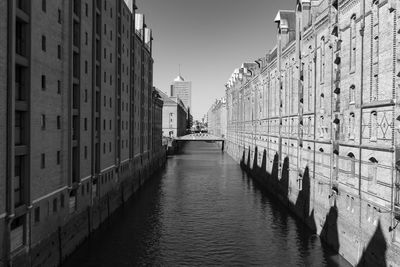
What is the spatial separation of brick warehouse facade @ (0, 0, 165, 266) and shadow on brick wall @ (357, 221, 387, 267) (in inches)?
690

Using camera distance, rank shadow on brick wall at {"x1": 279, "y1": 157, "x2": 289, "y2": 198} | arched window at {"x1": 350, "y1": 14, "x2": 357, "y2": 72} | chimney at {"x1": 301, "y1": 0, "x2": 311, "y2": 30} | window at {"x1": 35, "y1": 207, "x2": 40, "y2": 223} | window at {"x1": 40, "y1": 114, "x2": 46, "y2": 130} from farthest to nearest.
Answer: shadow on brick wall at {"x1": 279, "y1": 157, "x2": 289, "y2": 198} → chimney at {"x1": 301, "y1": 0, "x2": 311, "y2": 30} → arched window at {"x1": 350, "y1": 14, "x2": 357, "y2": 72} → window at {"x1": 40, "y1": 114, "x2": 46, "y2": 130} → window at {"x1": 35, "y1": 207, "x2": 40, "y2": 223}

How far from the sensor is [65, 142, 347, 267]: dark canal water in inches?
1005

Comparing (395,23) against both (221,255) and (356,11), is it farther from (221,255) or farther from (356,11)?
(221,255)

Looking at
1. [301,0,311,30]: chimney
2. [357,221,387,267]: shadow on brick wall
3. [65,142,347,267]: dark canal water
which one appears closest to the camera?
[357,221,387,267]: shadow on brick wall

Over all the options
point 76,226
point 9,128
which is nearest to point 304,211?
point 76,226

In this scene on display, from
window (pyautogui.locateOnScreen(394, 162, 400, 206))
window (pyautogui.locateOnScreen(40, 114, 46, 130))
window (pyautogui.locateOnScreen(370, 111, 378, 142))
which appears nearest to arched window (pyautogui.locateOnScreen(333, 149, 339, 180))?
window (pyautogui.locateOnScreen(370, 111, 378, 142))

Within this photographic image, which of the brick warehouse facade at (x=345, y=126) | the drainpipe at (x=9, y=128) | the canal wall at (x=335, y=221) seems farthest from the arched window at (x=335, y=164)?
the drainpipe at (x=9, y=128)

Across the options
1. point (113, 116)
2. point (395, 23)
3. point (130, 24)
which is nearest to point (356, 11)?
point (395, 23)

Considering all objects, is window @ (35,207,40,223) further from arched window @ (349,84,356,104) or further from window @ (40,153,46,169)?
arched window @ (349,84,356,104)

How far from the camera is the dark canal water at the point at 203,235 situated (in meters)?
25.5

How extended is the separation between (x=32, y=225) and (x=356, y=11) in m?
22.2

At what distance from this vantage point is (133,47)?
168 ft

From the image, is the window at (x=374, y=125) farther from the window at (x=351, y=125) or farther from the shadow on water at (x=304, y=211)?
the shadow on water at (x=304, y=211)

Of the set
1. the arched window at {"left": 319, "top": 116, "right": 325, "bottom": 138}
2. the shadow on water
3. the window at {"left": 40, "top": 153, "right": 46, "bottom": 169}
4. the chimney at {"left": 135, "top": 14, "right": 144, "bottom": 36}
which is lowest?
the shadow on water
